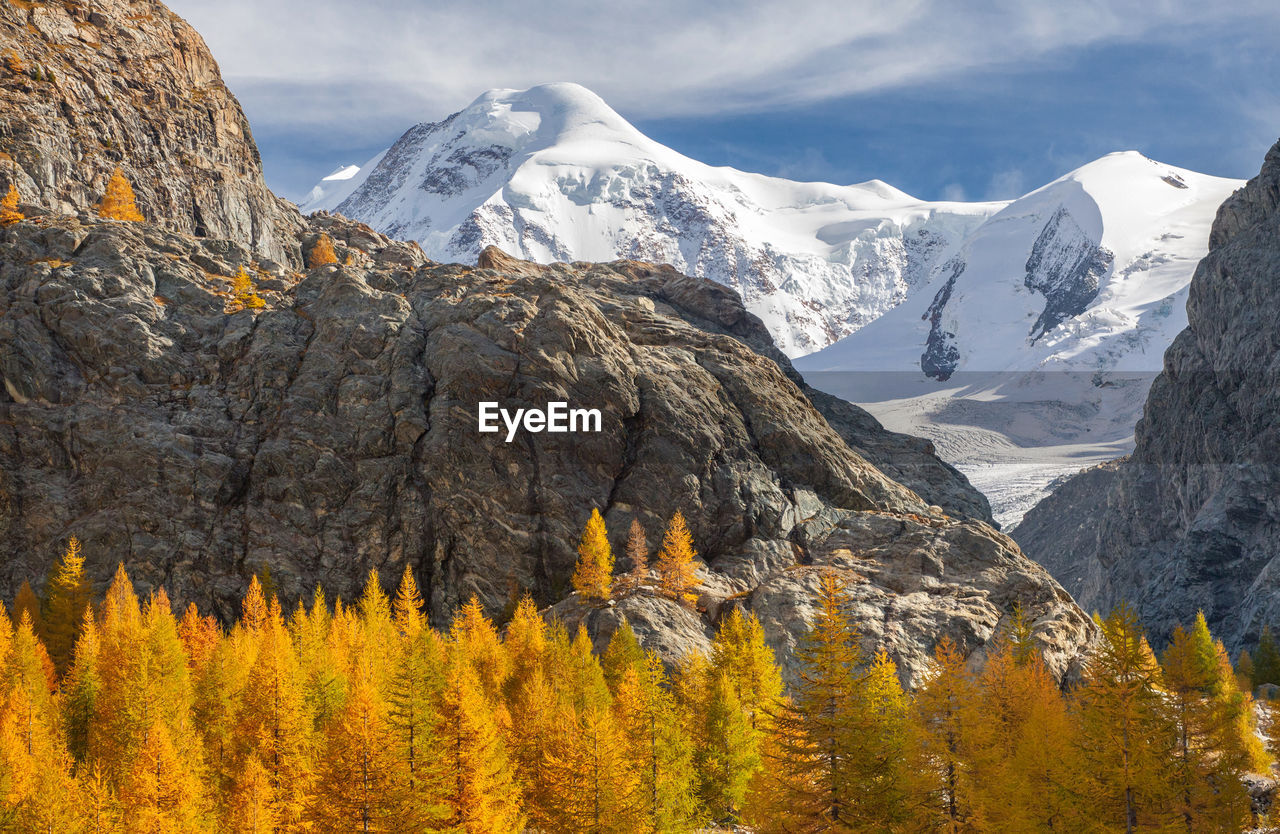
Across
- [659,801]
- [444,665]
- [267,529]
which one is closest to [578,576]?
[444,665]

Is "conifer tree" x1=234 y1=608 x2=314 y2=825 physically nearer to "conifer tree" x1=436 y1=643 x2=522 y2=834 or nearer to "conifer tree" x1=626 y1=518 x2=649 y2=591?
"conifer tree" x1=436 y1=643 x2=522 y2=834

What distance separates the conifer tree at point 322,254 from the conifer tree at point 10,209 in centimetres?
4072

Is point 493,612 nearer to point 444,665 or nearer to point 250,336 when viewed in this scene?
point 444,665

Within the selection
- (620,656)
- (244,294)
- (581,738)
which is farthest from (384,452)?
(581,738)

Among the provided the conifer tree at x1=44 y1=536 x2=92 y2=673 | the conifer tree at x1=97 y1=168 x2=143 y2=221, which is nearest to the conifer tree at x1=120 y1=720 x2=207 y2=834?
the conifer tree at x1=44 y1=536 x2=92 y2=673

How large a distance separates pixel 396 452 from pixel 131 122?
64.7 metres

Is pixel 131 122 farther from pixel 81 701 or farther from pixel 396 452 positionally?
pixel 81 701

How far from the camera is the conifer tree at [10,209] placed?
102 meters

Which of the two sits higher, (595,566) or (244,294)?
(244,294)

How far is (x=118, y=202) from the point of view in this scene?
11694cm

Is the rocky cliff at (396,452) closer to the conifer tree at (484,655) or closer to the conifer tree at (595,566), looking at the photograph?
the conifer tree at (595,566)

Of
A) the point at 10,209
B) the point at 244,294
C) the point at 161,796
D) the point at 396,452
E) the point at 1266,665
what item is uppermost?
the point at 10,209

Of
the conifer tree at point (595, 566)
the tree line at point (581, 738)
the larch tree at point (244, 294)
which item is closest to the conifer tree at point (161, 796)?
the tree line at point (581, 738)

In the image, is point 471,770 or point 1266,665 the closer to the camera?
point 471,770
